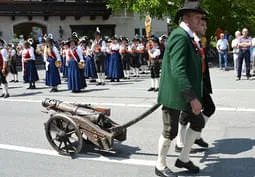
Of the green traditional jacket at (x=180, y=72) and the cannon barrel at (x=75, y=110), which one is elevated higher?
the green traditional jacket at (x=180, y=72)

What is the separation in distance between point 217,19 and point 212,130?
1691 centimetres

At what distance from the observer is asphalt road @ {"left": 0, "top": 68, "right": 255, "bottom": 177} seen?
4953 mm

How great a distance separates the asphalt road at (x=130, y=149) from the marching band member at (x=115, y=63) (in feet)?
17.3

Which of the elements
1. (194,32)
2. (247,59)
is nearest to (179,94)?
(194,32)

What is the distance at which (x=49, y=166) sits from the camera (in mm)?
5262

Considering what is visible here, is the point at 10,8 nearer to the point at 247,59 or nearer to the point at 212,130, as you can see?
the point at 247,59

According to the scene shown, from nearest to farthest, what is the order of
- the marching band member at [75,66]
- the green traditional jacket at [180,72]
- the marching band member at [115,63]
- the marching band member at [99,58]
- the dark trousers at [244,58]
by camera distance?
the green traditional jacket at [180,72]
the marching band member at [75,66]
the dark trousers at [244,58]
the marching band member at [99,58]
the marching band member at [115,63]

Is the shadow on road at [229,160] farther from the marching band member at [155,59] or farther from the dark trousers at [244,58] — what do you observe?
the dark trousers at [244,58]

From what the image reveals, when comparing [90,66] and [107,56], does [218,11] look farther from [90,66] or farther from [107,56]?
[90,66]

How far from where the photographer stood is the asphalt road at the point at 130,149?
4953 mm

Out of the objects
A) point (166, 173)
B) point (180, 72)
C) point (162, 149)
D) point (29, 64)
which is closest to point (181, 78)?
point (180, 72)

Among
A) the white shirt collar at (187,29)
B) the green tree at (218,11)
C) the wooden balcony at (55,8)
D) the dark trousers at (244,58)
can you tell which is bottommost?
the dark trousers at (244,58)

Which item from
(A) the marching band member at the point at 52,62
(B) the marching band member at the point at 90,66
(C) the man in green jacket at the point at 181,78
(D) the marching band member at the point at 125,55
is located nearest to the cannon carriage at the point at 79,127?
(C) the man in green jacket at the point at 181,78

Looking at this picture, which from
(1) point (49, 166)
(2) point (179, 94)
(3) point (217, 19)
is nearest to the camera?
(2) point (179, 94)
